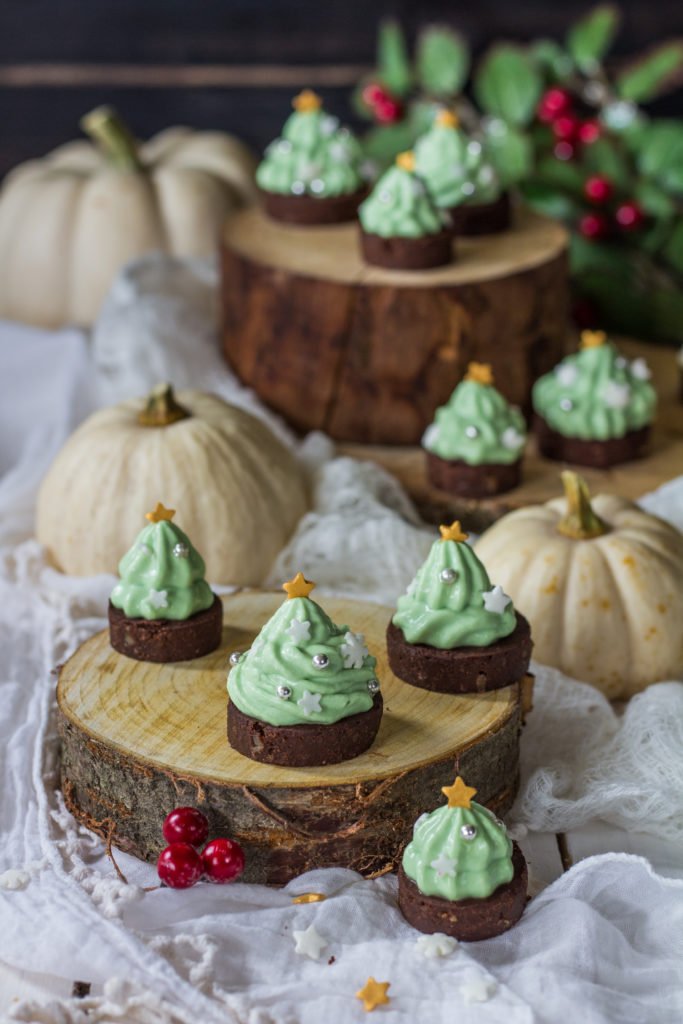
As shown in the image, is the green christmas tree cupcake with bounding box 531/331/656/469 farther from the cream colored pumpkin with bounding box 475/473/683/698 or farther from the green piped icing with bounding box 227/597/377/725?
the green piped icing with bounding box 227/597/377/725

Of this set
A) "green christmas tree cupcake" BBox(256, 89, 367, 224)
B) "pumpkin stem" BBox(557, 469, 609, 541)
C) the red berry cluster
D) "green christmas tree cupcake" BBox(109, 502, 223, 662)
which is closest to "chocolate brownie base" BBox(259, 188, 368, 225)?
"green christmas tree cupcake" BBox(256, 89, 367, 224)

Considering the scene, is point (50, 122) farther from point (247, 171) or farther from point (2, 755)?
point (2, 755)

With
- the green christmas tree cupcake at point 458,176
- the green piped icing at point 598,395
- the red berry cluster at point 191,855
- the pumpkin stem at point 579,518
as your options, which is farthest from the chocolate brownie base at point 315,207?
the red berry cluster at point 191,855

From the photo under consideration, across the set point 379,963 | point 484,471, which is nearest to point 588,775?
point 379,963

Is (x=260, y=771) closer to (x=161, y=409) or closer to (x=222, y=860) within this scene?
(x=222, y=860)

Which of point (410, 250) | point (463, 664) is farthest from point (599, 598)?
point (410, 250)

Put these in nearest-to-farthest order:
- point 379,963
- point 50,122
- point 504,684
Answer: point 379,963, point 504,684, point 50,122

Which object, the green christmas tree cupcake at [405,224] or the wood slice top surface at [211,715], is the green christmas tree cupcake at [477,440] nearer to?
the green christmas tree cupcake at [405,224]
